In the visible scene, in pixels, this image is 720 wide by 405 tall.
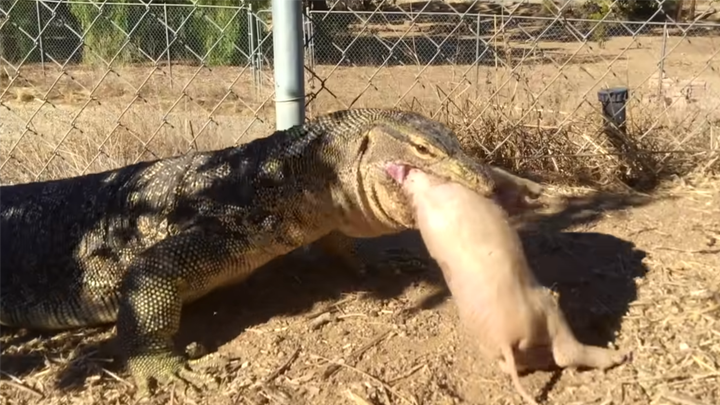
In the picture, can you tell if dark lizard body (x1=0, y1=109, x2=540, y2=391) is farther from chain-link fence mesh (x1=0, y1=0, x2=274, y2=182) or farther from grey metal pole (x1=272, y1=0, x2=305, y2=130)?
chain-link fence mesh (x1=0, y1=0, x2=274, y2=182)

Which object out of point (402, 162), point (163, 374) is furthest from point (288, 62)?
point (163, 374)

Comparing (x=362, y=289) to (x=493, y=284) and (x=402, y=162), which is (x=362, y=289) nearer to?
(x=402, y=162)

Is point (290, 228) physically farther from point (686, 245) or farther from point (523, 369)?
point (686, 245)

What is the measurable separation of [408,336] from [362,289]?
0.71m

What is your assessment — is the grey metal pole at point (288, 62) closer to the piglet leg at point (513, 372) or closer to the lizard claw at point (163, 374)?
the lizard claw at point (163, 374)

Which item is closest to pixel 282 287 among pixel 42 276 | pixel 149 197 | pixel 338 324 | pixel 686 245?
pixel 338 324

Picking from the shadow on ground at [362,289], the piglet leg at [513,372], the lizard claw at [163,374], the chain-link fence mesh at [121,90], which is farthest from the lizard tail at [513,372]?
the chain-link fence mesh at [121,90]

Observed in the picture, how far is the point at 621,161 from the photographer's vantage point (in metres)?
6.63

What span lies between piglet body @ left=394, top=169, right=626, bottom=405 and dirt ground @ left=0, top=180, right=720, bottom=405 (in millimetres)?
150

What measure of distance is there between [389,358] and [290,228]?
84cm

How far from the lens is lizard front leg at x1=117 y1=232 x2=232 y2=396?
12.8 ft

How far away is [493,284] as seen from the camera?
3.42 meters

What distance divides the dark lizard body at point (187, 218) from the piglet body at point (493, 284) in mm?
149

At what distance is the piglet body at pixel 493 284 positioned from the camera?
3.43 metres
